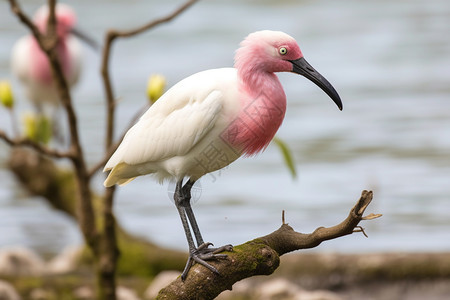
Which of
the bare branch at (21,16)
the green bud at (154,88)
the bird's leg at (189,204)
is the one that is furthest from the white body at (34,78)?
the bird's leg at (189,204)

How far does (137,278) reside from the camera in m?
7.34

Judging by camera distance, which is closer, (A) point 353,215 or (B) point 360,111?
(A) point 353,215

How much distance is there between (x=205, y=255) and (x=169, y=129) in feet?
1.87

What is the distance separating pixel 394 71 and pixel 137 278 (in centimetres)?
962

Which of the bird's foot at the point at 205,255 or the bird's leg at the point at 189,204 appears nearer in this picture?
the bird's foot at the point at 205,255

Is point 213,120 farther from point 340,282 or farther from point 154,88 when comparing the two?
point 340,282

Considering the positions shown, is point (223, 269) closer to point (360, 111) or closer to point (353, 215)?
point (353, 215)

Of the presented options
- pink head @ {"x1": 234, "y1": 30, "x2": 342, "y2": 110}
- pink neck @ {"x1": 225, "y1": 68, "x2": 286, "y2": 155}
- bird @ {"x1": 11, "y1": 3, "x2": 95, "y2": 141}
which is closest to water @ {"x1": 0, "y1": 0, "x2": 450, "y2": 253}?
pink neck @ {"x1": 225, "y1": 68, "x2": 286, "y2": 155}

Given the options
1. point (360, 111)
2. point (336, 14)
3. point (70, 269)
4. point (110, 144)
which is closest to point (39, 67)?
point (70, 269)

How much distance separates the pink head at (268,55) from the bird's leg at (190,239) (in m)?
0.61

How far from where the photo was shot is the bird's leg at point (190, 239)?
3418 millimetres

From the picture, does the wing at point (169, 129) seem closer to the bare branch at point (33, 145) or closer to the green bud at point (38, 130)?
the bare branch at point (33, 145)

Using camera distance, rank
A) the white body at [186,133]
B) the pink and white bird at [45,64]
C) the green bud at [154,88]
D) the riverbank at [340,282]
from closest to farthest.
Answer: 1. the white body at [186,133]
2. the green bud at [154,88]
3. the riverbank at [340,282]
4. the pink and white bird at [45,64]

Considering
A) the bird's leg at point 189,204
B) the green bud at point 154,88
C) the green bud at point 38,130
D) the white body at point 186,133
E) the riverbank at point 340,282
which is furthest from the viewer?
the riverbank at point 340,282
